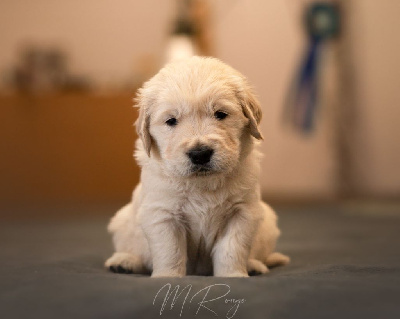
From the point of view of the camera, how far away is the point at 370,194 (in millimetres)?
9016

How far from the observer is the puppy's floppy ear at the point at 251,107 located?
2.84 meters

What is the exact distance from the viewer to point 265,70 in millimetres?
9391

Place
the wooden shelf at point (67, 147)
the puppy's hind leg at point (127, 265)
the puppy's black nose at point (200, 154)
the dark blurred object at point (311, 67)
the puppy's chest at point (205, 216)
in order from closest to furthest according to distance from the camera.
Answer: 1. the puppy's black nose at point (200, 154)
2. the puppy's chest at point (205, 216)
3. the puppy's hind leg at point (127, 265)
4. the wooden shelf at point (67, 147)
5. the dark blurred object at point (311, 67)

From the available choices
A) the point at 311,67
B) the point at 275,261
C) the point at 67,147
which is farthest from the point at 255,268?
the point at 311,67

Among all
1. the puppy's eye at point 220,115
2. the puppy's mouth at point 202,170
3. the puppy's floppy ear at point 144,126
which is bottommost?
the puppy's mouth at point 202,170

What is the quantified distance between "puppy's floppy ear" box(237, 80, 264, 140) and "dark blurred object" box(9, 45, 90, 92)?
19.7 ft

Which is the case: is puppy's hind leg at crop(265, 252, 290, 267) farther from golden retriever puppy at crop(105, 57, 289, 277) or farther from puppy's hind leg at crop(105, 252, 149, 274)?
puppy's hind leg at crop(105, 252, 149, 274)

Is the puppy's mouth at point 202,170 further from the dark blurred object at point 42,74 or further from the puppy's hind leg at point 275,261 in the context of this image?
the dark blurred object at point 42,74

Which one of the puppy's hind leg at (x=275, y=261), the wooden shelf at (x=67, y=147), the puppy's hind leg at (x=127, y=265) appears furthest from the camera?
the wooden shelf at (x=67, y=147)

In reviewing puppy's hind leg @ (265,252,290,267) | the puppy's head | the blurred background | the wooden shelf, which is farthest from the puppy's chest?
the blurred background

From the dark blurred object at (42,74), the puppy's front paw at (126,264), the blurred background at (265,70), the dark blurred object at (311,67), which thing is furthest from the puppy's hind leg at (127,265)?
the dark blurred object at (311,67)

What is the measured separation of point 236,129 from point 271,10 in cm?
702

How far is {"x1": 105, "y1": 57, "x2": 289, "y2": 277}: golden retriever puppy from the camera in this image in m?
2.65

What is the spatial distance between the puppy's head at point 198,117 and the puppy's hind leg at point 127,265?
0.51m
